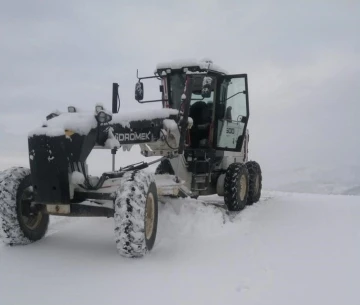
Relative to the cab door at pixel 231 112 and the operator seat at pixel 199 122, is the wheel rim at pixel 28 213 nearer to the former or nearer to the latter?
the operator seat at pixel 199 122

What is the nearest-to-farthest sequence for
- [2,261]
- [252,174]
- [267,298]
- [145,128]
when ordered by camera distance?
[267,298]
[2,261]
[145,128]
[252,174]

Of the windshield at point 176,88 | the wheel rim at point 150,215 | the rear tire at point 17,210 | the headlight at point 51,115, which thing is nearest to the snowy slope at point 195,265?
the rear tire at point 17,210

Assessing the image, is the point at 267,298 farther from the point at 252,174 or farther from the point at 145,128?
the point at 252,174

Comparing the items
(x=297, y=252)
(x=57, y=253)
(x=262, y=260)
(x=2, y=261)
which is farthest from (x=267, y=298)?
(x=2, y=261)

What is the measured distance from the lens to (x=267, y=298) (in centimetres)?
319

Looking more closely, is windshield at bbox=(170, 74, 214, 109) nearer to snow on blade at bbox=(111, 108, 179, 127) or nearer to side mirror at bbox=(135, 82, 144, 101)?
side mirror at bbox=(135, 82, 144, 101)

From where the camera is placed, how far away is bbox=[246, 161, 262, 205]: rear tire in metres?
8.91

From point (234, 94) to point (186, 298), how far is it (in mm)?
5519

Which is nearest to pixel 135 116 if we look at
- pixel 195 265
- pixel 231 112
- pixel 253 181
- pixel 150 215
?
pixel 150 215

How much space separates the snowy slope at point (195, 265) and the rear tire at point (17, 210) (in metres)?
0.14

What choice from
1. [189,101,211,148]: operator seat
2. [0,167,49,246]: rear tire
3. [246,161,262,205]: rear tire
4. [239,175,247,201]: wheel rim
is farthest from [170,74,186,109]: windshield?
[0,167,49,246]: rear tire

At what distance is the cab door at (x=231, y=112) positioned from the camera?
7895 mm

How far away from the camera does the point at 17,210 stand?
176 inches

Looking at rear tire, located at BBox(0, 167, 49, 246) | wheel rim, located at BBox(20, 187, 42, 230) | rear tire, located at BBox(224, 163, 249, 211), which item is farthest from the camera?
rear tire, located at BBox(224, 163, 249, 211)
